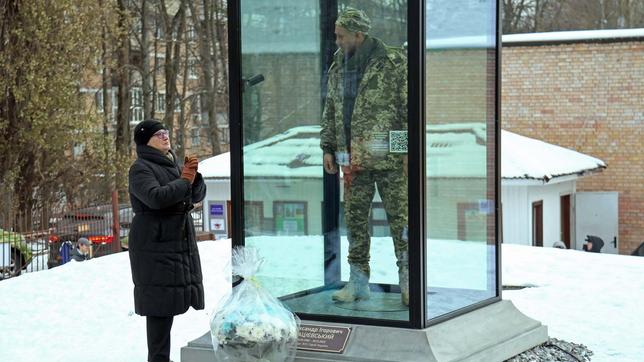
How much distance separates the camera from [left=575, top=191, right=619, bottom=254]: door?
27.0 m

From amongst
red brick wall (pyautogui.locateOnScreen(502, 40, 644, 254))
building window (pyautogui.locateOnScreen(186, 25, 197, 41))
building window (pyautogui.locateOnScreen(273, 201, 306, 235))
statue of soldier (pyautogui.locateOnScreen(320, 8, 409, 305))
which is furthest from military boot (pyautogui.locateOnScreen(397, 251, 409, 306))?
building window (pyautogui.locateOnScreen(186, 25, 197, 41))

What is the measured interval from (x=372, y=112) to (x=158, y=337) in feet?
6.48

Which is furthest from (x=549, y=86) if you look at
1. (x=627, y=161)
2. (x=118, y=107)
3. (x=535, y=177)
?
(x=118, y=107)

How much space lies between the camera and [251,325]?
652 centimetres

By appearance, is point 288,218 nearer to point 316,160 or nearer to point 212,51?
point 316,160

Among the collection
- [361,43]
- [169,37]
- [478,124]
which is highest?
[169,37]

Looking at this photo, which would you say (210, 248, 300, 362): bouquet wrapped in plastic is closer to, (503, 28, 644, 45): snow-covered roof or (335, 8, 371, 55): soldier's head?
(335, 8, 371, 55): soldier's head

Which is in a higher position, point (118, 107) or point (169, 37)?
point (169, 37)

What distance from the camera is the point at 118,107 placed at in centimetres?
3784

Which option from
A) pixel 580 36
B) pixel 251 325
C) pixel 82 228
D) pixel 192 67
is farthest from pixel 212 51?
pixel 251 325

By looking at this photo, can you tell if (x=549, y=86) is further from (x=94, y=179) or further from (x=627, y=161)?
(x=94, y=179)

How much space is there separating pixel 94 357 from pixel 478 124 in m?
3.39

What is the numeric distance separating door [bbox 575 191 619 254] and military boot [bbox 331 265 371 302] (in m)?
20.6

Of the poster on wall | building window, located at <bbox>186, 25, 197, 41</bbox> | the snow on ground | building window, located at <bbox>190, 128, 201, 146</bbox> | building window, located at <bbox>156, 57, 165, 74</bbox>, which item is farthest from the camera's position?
building window, located at <bbox>190, 128, 201, 146</bbox>
